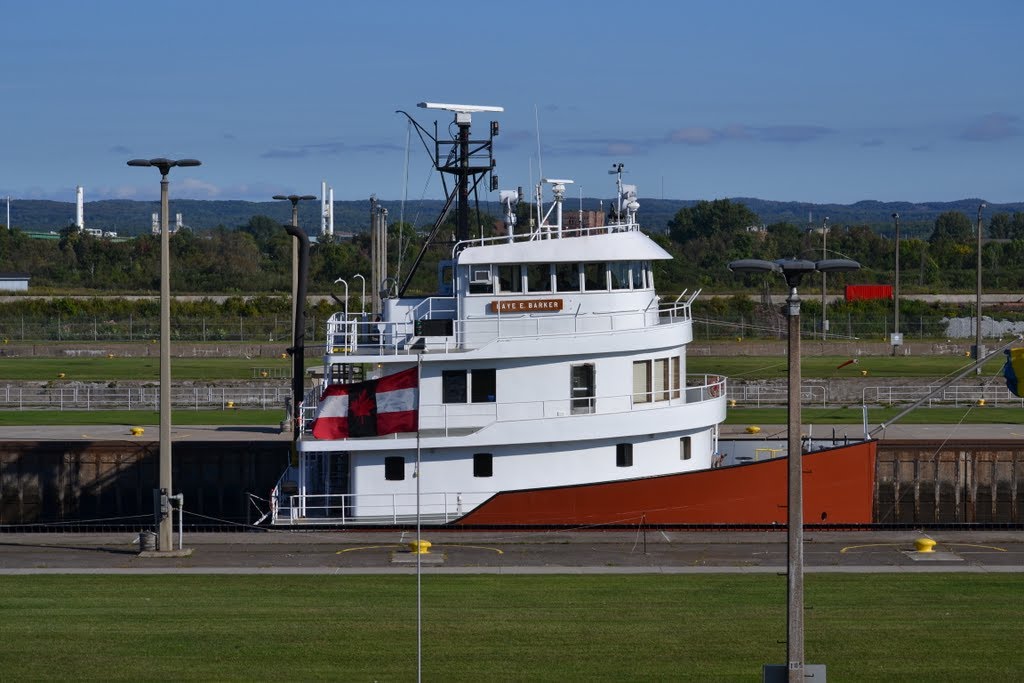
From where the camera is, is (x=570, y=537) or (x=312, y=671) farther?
(x=570, y=537)

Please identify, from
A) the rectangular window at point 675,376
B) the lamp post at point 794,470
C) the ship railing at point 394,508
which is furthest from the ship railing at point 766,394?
the lamp post at point 794,470

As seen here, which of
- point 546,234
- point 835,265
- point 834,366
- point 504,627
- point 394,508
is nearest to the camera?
point 835,265

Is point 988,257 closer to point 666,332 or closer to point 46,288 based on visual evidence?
point 46,288

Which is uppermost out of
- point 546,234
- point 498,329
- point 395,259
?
point 395,259

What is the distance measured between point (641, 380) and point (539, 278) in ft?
10.2

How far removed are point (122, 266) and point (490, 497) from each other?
108416 millimetres

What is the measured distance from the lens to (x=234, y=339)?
8231 centimetres

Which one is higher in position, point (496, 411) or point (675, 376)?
point (675, 376)

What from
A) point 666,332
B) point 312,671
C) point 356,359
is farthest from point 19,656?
point 666,332

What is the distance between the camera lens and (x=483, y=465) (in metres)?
29.3

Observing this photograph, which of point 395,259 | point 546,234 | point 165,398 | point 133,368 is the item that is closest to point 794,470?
point 165,398

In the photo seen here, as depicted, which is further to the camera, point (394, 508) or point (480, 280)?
point (480, 280)

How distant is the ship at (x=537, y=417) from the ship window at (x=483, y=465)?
4 centimetres

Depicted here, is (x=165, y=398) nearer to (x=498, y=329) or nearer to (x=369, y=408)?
(x=369, y=408)
